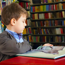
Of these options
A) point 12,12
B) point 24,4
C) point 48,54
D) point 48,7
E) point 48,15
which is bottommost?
point 48,54

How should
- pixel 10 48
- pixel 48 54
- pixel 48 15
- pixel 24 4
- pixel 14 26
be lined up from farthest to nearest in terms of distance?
1. pixel 48 15
2. pixel 24 4
3. pixel 14 26
4. pixel 10 48
5. pixel 48 54

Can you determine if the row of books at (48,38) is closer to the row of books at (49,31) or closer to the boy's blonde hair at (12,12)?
the row of books at (49,31)

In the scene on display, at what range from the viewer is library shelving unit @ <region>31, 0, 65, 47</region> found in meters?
5.41

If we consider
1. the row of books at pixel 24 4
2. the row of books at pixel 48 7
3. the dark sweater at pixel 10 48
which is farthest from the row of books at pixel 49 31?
the dark sweater at pixel 10 48

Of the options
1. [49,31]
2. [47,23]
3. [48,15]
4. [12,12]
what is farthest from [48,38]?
[12,12]

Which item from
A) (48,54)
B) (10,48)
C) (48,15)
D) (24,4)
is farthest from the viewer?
(48,15)

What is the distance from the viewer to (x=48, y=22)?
5590 millimetres

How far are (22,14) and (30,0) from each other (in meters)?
4.98

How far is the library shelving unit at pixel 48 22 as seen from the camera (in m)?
5.41

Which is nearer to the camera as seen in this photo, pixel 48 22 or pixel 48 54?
pixel 48 54

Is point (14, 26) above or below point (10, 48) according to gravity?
above

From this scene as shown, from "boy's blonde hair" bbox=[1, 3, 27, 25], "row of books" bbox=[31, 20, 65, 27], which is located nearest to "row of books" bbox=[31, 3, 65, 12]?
"row of books" bbox=[31, 20, 65, 27]

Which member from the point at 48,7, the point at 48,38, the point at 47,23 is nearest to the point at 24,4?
the point at 48,7

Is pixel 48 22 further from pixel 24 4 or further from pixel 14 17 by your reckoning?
pixel 14 17
